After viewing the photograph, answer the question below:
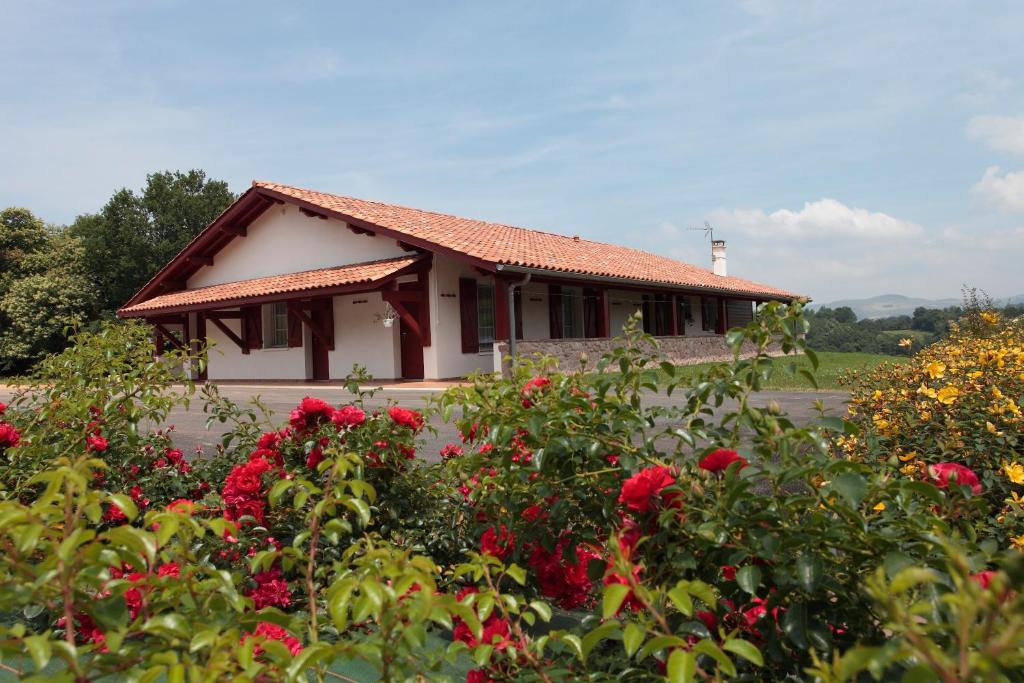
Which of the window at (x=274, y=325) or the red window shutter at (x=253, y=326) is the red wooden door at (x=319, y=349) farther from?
the red window shutter at (x=253, y=326)

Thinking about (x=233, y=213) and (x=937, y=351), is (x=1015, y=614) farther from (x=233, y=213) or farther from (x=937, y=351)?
(x=233, y=213)

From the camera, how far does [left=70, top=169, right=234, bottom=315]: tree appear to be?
32.3 meters

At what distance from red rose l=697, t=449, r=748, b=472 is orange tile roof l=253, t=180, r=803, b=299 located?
41.2 feet

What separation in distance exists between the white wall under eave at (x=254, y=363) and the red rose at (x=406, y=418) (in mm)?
16496

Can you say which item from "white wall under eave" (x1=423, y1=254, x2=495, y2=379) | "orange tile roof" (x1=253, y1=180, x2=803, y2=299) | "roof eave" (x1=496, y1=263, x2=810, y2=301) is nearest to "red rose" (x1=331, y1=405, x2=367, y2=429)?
"roof eave" (x1=496, y1=263, x2=810, y2=301)

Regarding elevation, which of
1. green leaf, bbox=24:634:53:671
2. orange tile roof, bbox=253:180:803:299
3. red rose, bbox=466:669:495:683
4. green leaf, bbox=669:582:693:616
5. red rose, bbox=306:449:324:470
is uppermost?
orange tile roof, bbox=253:180:803:299

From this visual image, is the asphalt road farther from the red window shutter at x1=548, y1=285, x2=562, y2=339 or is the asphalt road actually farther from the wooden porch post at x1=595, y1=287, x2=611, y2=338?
the wooden porch post at x1=595, y1=287, x2=611, y2=338

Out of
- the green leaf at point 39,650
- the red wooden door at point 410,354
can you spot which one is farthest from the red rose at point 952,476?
the red wooden door at point 410,354

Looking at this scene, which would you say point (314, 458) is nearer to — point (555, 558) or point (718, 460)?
point (555, 558)

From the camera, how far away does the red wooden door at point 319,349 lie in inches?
699

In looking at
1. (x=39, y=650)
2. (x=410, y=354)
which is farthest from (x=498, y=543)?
(x=410, y=354)

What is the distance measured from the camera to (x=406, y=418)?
2520mm

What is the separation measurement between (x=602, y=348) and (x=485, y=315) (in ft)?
10.1

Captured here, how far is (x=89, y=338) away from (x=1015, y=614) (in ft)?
12.2
